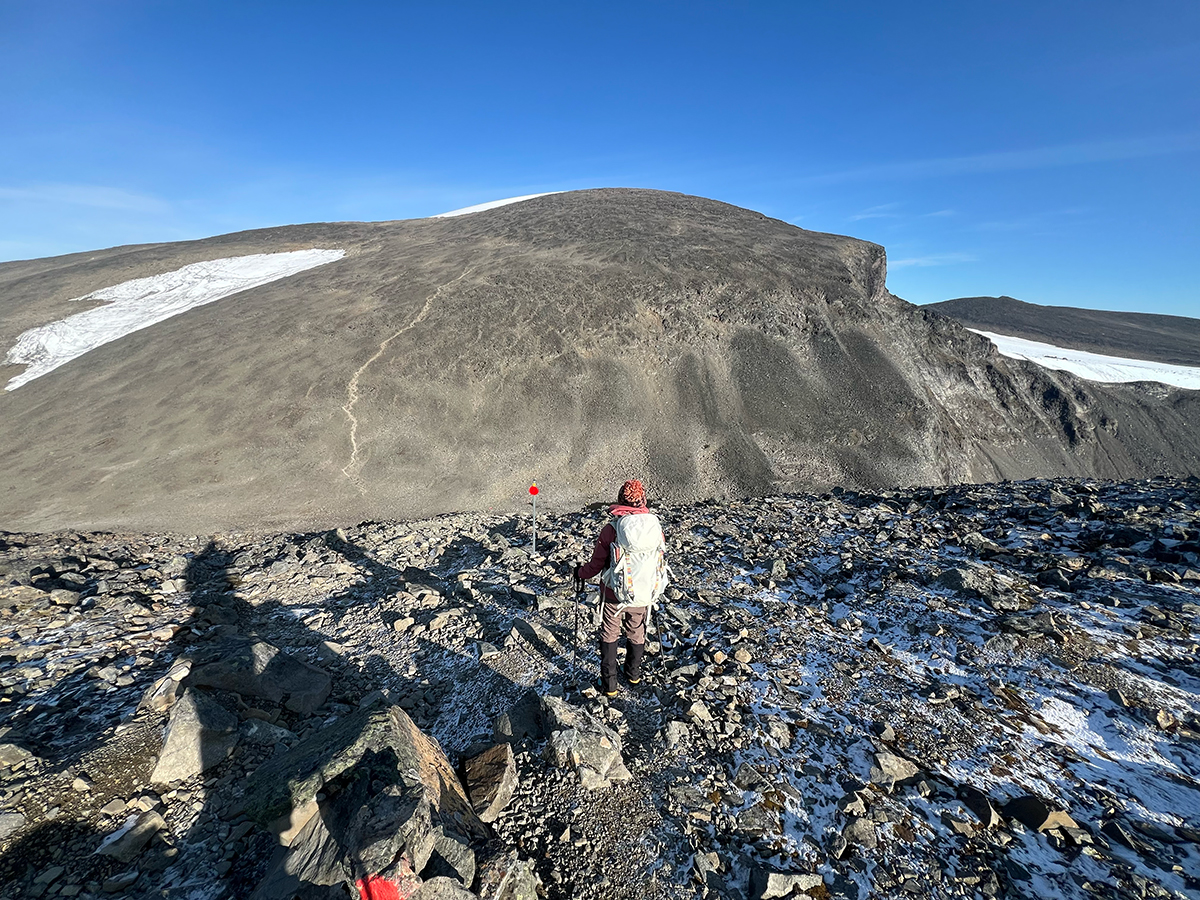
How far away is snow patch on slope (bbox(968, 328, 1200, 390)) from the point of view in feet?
159

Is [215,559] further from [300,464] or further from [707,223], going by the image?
[707,223]

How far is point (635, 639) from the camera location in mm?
5621

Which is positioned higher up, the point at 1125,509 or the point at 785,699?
the point at 1125,509

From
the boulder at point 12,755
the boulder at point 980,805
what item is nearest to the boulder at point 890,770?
the boulder at point 980,805

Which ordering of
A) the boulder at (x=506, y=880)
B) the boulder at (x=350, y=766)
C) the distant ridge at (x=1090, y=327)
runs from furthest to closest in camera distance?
1. the distant ridge at (x=1090, y=327)
2. the boulder at (x=350, y=766)
3. the boulder at (x=506, y=880)

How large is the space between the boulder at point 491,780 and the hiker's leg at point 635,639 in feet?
5.57

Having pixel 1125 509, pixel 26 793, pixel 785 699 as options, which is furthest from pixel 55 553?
pixel 1125 509

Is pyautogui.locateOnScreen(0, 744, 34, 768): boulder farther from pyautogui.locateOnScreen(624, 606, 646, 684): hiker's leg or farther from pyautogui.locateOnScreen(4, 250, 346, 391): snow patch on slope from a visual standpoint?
pyautogui.locateOnScreen(4, 250, 346, 391): snow patch on slope

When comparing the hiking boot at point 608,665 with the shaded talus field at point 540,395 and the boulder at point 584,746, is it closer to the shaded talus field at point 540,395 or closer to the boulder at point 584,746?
the boulder at point 584,746

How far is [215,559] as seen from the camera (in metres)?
11.1

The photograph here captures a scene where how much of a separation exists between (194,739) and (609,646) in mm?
3935

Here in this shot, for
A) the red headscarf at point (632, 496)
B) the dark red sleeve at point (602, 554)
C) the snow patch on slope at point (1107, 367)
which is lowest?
the dark red sleeve at point (602, 554)

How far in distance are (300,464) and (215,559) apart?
37.4 feet

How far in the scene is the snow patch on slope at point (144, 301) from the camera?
30938mm
